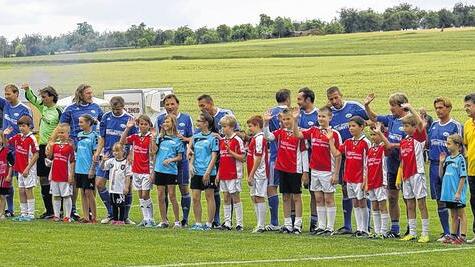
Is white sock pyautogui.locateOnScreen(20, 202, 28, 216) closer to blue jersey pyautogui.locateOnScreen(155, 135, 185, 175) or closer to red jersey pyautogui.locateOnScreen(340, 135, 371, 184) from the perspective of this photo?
blue jersey pyautogui.locateOnScreen(155, 135, 185, 175)

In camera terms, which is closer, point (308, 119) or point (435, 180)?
point (435, 180)

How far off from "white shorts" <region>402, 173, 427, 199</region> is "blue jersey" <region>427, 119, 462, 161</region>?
420 millimetres

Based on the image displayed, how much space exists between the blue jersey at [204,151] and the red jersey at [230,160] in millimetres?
118

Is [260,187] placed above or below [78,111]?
below

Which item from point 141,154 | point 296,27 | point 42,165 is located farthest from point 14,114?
point 296,27

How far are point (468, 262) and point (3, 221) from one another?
26.9 ft

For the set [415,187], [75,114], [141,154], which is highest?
[75,114]

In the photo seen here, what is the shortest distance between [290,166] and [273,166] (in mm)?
667

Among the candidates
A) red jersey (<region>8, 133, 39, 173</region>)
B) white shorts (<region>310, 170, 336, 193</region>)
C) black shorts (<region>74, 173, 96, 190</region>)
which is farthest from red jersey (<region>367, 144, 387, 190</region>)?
red jersey (<region>8, 133, 39, 173</region>)

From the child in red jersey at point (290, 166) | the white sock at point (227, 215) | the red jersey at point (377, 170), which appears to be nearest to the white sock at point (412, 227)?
the red jersey at point (377, 170)

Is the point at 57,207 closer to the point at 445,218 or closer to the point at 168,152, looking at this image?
the point at 168,152

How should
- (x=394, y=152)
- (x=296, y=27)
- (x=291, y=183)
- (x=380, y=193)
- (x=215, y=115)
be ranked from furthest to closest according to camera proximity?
(x=296, y=27)
(x=215, y=115)
(x=291, y=183)
(x=394, y=152)
(x=380, y=193)

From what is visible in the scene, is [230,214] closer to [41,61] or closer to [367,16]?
[41,61]

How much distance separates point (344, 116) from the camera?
58.8 ft
